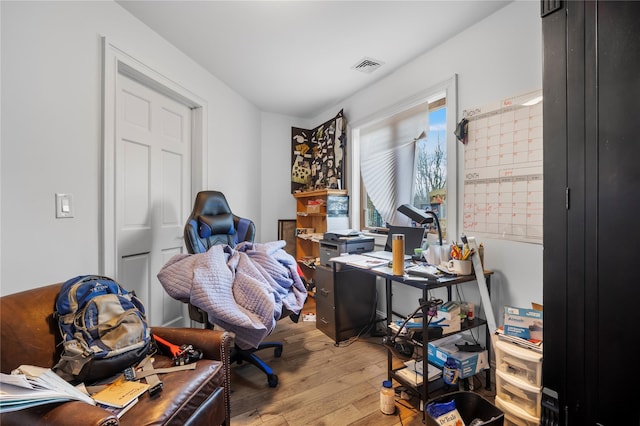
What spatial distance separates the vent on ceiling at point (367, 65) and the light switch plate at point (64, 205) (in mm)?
2291

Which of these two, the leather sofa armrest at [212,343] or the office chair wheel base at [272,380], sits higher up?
the leather sofa armrest at [212,343]

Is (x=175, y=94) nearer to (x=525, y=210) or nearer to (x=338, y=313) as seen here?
(x=338, y=313)

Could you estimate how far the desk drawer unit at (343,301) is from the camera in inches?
94.5

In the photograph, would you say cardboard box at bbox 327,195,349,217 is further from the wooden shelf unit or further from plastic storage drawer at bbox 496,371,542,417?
plastic storage drawer at bbox 496,371,542,417

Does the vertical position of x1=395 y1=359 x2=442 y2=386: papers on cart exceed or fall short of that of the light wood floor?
it exceeds it

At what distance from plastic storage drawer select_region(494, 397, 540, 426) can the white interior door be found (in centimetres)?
239

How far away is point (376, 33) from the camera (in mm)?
2074

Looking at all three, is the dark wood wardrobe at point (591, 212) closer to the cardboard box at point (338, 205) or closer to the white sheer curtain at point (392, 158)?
the white sheer curtain at point (392, 158)

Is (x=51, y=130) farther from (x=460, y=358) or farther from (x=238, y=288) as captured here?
(x=460, y=358)

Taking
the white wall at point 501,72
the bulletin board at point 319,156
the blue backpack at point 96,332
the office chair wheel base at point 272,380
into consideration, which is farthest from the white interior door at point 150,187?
the white wall at point 501,72

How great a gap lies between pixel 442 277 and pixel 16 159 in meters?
2.23

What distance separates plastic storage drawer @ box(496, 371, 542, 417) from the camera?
51.1 inches

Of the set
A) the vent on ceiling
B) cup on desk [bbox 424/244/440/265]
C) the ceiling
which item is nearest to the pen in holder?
cup on desk [bbox 424/244/440/265]

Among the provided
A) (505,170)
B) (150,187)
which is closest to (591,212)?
(505,170)
